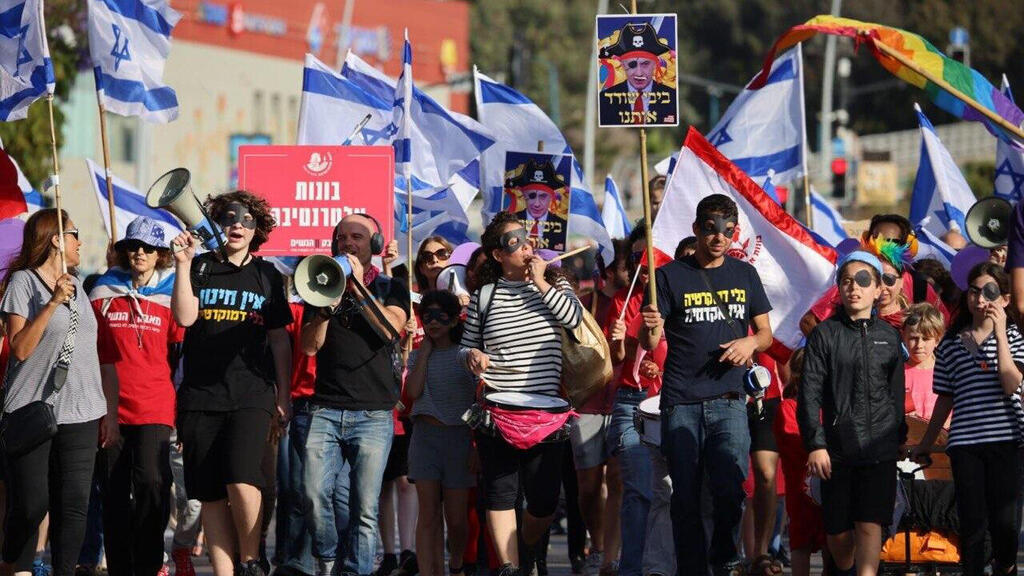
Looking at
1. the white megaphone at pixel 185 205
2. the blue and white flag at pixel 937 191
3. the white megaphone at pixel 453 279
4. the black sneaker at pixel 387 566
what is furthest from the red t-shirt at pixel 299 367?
the blue and white flag at pixel 937 191

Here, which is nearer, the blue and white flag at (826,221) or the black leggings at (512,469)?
the black leggings at (512,469)

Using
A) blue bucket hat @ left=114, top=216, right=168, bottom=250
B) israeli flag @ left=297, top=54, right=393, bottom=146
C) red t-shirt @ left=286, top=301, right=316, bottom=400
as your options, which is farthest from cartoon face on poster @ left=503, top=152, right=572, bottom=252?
blue bucket hat @ left=114, top=216, right=168, bottom=250

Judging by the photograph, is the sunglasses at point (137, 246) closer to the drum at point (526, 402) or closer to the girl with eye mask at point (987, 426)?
the drum at point (526, 402)

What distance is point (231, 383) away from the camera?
9156 mm

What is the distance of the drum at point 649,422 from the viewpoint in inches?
382

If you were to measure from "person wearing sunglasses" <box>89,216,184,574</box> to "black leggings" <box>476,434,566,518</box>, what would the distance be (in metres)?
1.65

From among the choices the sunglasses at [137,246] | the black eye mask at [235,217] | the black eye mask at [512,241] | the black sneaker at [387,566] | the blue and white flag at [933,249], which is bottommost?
the black sneaker at [387,566]

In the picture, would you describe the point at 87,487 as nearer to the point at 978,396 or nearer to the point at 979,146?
the point at 978,396

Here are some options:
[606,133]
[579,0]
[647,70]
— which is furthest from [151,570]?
[579,0]

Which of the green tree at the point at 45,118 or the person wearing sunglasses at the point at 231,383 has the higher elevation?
the green tree at the point at 45,118

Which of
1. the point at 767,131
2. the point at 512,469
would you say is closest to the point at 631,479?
the point at 512,469

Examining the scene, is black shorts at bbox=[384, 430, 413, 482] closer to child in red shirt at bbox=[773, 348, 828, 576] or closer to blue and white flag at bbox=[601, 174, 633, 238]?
child in red shirt at bbox=[773, 348, 828, 576]

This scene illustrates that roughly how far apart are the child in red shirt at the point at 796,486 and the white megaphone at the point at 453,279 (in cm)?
197

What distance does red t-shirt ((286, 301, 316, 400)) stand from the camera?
10.2 m
